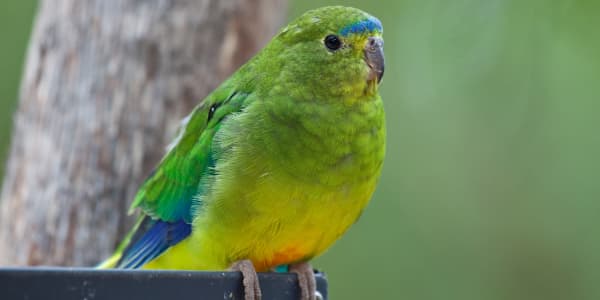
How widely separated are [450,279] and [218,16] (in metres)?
3.71

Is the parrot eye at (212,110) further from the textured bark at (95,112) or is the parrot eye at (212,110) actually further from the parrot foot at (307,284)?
the textured bark at (95,112)

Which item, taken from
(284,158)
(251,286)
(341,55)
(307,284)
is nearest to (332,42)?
(341,55)

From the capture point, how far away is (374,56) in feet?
10.6

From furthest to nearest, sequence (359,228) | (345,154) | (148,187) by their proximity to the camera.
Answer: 1. (359,228)
2. (148,187)
3. (345,154)

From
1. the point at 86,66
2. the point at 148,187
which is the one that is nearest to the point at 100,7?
the point at 86,66

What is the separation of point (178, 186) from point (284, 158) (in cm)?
61

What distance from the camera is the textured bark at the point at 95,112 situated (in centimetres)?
418

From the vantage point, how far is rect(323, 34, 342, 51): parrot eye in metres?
3.27

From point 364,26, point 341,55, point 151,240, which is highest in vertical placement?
→ point 364,26

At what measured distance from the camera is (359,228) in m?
7.23

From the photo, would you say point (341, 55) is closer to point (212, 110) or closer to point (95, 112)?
point (212, 110)

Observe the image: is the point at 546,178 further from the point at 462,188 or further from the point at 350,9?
the point at 350,9

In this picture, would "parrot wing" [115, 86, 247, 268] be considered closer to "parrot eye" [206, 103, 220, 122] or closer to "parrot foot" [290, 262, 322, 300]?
"parrot eye" [206, 103, 220, 122]

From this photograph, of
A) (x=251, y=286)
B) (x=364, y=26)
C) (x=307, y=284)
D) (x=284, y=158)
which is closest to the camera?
(x=251, y=286)
